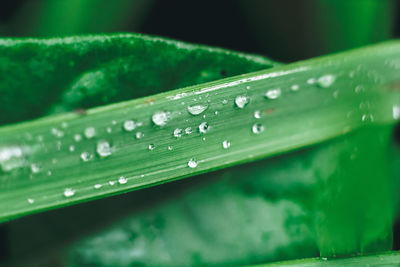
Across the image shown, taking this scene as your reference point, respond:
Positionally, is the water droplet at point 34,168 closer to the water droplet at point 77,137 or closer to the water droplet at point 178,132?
the water droplet at point 77,137

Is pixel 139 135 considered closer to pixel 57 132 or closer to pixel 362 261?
pixel 57 132

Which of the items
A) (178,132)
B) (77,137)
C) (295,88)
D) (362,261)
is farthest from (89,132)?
(362,261)

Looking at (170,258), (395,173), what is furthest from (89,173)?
(395,173)

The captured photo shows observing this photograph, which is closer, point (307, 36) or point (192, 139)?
point (192, 139)

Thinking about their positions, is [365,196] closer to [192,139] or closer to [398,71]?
[398,71]

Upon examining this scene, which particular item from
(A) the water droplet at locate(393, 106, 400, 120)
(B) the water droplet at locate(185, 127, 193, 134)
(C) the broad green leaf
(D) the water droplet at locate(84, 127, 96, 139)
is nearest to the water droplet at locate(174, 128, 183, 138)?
(B) the water droplet at locate(185, 127, 193, 134)

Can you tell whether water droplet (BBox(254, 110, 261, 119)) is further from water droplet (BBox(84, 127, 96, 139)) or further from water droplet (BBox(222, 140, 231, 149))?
water droplet (BBox(84, 127, 96, 139))

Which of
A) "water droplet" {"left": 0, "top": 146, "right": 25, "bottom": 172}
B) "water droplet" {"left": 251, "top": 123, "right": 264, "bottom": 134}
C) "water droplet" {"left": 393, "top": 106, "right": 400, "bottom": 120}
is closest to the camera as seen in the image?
"water droplet" {"left": 0, "top": 146, "right": 25, "bottom": 172}
